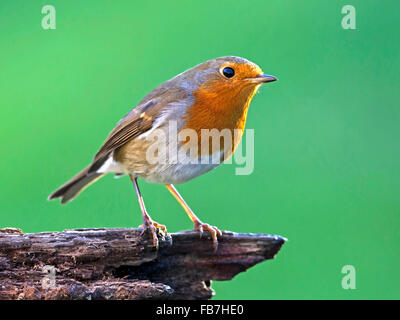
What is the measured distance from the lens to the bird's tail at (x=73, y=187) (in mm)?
4809

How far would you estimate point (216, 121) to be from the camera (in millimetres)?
3996

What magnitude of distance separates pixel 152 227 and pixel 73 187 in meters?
1.35

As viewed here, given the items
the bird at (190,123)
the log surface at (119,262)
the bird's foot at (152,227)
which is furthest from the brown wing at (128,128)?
the log surface at (119,262)

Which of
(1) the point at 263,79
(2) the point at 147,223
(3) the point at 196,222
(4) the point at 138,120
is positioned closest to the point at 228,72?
(1) the point at 263,79

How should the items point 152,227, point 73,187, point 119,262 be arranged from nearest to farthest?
point 119,262
point 152,227
point 73,187

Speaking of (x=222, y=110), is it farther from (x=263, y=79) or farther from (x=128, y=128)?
(x=128, y=128)

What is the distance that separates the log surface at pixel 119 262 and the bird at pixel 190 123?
127mm

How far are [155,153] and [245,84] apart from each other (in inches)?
30.4

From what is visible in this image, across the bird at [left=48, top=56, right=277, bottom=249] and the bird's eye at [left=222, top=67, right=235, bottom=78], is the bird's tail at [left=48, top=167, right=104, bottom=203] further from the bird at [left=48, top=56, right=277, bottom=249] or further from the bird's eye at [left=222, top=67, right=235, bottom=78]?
the bird's eye at [left=222, top=67, right=235, bottom=78]

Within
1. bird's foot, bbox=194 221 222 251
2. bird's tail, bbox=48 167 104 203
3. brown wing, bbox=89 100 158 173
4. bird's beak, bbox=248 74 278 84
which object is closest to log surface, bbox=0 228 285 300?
bird's foot, bbox=194 221 222 251

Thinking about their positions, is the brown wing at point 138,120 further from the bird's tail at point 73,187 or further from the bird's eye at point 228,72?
the bird's eye at point 228,72

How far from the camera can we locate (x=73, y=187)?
15.9 feet

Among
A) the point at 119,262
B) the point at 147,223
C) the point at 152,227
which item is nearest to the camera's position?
the point at 119,262
